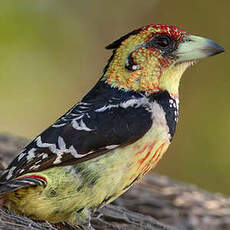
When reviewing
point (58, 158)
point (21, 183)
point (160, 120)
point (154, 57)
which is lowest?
point (21, 183)

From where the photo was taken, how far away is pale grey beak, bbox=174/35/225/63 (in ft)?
8.96

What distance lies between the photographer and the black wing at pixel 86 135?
7.95 feet

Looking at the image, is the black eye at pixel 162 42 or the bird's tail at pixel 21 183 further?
the black eye at pixel 162 42

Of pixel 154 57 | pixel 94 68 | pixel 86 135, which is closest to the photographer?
pixel 86 135

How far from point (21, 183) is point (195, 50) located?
3.47 feet

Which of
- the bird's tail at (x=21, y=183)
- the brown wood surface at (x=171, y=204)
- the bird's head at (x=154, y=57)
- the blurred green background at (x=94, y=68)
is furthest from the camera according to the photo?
the blurred green background at (x=94, y=68)

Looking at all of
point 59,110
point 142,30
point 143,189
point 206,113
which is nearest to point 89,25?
point 59,110

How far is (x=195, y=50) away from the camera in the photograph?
274 centimetres

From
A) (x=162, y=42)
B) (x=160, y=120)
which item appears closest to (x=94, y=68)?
(x=162, y=42)

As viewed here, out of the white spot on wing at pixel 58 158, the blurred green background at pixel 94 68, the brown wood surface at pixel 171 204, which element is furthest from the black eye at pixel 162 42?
the blurred green background at pixel 94 68

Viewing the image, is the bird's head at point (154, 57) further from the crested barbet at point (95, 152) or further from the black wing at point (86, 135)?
the black wing at point (86, 135)

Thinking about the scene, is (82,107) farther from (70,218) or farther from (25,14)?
(25,14)

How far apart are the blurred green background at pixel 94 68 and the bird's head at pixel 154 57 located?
12.0ft

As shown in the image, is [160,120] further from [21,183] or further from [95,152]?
[21,183]
